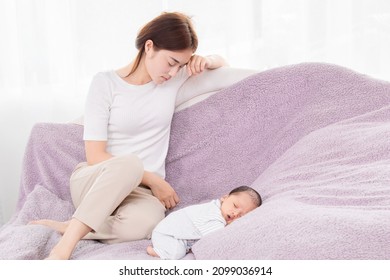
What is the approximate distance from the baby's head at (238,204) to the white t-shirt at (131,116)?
38 cm

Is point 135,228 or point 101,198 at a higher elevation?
point 101,198

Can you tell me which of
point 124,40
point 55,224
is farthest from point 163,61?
point 124,40

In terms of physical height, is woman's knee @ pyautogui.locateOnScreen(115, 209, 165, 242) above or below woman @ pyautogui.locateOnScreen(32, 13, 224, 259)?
below

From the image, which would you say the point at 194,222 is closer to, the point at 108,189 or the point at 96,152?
the point at 108,189

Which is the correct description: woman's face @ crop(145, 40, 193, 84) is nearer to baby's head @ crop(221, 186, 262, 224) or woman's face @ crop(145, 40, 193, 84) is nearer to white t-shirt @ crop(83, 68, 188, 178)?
white t-shirt @ crop(83, 68, 188, 178)

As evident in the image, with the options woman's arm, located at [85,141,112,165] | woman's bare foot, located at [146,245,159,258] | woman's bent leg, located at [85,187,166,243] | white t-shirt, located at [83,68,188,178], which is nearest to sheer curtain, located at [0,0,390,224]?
white t-shirt, located at [83,68,188,178]

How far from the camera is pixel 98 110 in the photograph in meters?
1.67

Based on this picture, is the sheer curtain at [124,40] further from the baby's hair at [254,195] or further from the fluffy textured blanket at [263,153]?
the baby's hair at [254,195]

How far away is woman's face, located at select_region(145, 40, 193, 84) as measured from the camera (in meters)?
1.62

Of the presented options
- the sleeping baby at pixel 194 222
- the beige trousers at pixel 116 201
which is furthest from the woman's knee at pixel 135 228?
the sleeping baby at pixel 194 222

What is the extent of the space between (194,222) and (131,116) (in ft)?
1.45

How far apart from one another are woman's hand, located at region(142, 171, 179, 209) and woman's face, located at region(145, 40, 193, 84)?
0.29 metres
